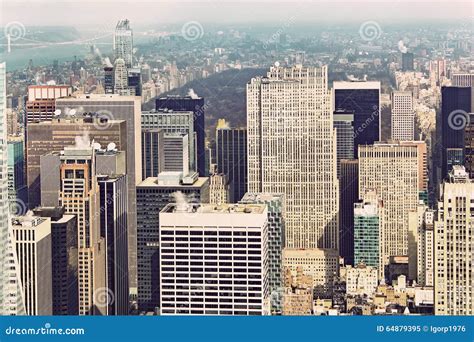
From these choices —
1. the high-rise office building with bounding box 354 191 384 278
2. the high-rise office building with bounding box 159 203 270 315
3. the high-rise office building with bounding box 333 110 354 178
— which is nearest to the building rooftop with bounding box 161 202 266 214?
the high-rise office building with bounding box 159 203 270 315

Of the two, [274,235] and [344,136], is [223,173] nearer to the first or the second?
[274,235]

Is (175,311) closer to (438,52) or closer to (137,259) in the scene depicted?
(137,259)

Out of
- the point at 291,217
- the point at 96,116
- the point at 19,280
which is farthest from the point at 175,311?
the point at 96,116

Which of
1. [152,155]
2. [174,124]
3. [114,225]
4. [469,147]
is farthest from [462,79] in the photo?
[114,225]

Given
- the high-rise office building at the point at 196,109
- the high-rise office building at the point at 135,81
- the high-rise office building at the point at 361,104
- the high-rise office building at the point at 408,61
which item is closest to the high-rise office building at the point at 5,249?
the high-rise office building at the point at 135,81

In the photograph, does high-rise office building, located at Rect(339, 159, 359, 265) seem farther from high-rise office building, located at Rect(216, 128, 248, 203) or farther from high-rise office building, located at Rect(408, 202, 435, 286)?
high-rise office building, located at Rect(216, 128, 248, 203)

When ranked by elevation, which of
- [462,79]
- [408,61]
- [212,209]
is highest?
[408,61]

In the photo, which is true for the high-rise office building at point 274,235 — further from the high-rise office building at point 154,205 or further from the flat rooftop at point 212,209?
the high-rise office building at point 154,205
